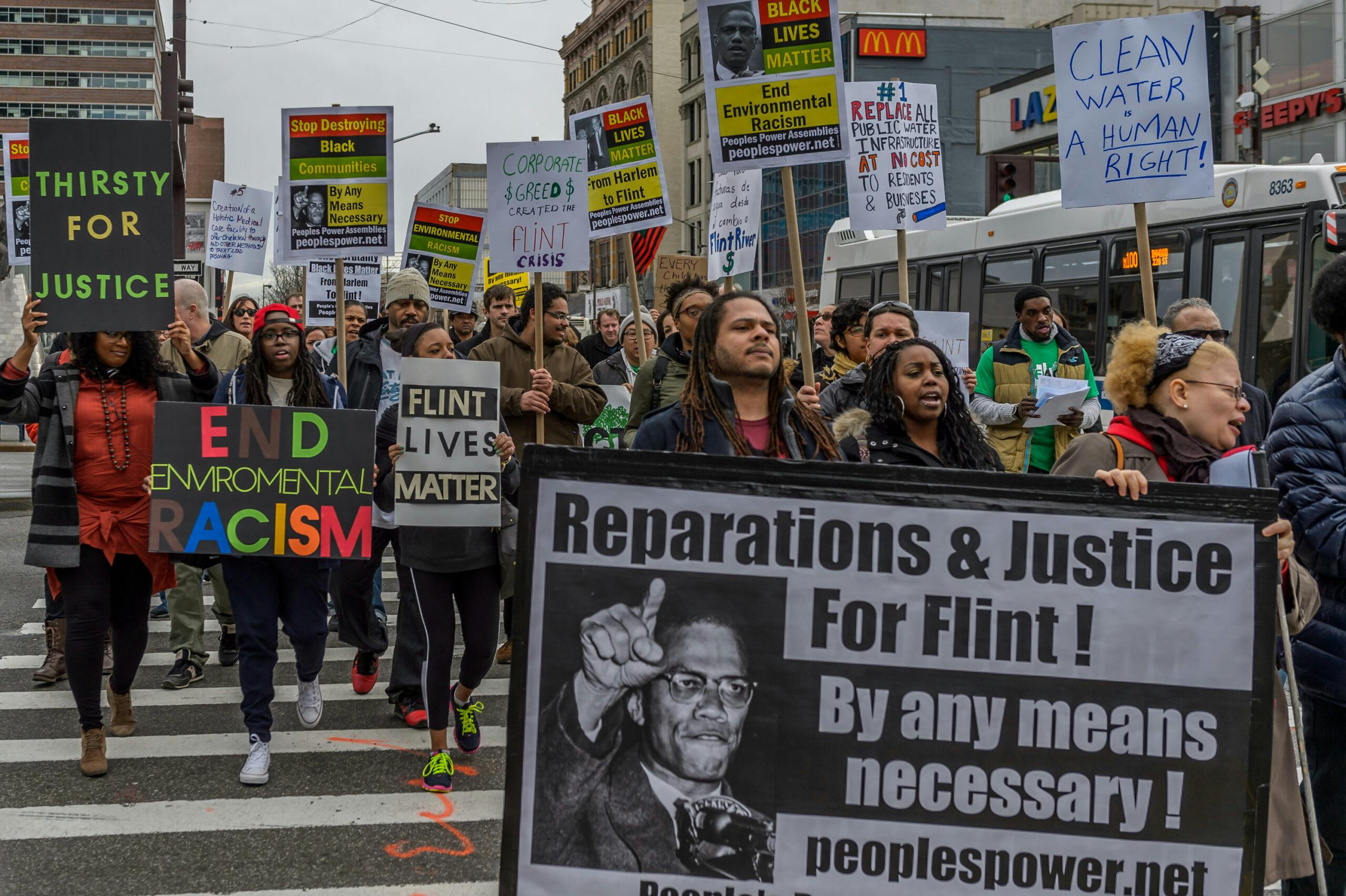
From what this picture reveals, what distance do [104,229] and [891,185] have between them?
18.4ft

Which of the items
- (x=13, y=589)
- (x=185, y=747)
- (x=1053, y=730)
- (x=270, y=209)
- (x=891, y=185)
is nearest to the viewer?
(x=1053, y=730)

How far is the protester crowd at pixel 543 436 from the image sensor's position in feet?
12.2

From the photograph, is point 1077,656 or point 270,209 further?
point 270,209

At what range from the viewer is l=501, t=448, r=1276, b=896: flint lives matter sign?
9.89 ft

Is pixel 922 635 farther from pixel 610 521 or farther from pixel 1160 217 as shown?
pixel 1160 217

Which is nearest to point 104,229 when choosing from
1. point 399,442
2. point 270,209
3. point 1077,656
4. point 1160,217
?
point 399,442

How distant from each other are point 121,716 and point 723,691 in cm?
432

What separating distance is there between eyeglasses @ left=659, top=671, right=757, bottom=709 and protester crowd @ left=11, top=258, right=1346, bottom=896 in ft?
2.20

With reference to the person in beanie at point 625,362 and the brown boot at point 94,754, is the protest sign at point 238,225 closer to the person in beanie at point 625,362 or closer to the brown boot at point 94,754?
the person in beanie at point 625,362

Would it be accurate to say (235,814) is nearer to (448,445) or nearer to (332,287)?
(448,445)

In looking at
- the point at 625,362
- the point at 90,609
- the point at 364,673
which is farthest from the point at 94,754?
the point at 625,362

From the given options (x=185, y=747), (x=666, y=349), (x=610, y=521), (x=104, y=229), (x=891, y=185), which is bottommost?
(x=185, y=747)

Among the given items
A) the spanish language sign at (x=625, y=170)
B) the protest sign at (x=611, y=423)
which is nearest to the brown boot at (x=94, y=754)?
the protest sign at (x=611, y=423)

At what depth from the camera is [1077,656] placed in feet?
10.1
